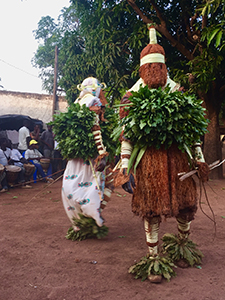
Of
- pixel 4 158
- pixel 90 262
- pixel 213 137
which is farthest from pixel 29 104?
pixel 90 262

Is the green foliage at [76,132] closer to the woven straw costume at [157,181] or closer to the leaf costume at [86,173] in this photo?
the leaf costume at [86,173]

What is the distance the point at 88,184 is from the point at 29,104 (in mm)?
12934

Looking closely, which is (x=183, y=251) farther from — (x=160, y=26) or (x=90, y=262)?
(x=160, y=26)

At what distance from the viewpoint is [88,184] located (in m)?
4.30

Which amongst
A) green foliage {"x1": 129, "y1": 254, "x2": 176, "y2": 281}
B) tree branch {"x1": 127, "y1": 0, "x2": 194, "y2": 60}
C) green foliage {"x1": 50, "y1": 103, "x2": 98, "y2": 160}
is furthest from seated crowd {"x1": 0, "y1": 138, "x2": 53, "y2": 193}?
tree branch {"x1": 127, "y1": 0, "x2": 194, "y2": 60}

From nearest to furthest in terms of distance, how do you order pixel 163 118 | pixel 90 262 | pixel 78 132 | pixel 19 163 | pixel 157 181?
1. pixel 163 118
2. pixel 157 181
3. pixel 90 262
4. pixel 78 132
5. pixel 19 163

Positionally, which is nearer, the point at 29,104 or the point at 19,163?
the point at 19,163

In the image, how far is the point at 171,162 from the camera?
3021 millimetres

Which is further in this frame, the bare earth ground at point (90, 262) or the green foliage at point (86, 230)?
the green foliage at point (86, 230)

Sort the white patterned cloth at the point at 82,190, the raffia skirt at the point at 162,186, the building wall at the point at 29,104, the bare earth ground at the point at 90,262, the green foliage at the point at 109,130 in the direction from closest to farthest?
the bare earth ground at the point at 90,262
the raffia skirt at the point at 162,186
the white patterned cloth at the point at 82,190
the green foliage at the point at 109,130
the building wall at the point at 29,104

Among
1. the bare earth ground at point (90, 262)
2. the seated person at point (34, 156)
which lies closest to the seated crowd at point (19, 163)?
the seated person at point (34, 156)

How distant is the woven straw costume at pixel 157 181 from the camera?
2938mm

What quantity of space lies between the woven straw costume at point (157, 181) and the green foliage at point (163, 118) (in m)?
0.15

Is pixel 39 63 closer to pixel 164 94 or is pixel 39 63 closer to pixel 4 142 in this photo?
pixel 4 142
